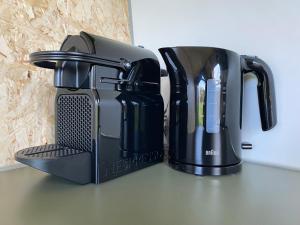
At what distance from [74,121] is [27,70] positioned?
0.74ft

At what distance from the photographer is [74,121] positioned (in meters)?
0.62

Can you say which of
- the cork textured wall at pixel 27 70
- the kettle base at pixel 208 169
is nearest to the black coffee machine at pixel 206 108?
the kettle base at pixel 208 169

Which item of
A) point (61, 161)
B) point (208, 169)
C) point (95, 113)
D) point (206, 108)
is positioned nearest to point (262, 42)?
point (206, 108)

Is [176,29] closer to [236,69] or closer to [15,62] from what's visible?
[236,69]

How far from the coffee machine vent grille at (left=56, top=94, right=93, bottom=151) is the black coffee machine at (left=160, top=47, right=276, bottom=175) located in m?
0.22

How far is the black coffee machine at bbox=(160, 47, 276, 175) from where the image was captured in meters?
0.65

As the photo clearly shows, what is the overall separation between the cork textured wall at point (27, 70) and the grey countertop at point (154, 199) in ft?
0.34

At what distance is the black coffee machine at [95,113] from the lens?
0.55 metres

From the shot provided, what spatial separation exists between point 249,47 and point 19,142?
2.23 ft

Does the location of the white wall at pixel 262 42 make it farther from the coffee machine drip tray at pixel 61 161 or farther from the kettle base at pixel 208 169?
the coffee machine drip tray at pixel 61 161

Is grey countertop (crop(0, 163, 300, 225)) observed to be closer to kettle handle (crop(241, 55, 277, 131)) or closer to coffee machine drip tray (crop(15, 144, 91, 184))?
coffee machine drip tray (crop(15, 144, 91, 184))

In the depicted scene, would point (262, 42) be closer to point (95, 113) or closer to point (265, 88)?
point (265, 88)

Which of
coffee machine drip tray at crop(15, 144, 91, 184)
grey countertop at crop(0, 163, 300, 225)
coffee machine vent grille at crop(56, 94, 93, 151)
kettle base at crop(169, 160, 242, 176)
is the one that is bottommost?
grey countertop at crop(0, 163, 300, 225)

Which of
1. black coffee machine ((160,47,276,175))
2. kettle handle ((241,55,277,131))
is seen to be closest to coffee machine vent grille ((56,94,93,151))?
black coffee machine ((160,47,276,175))
